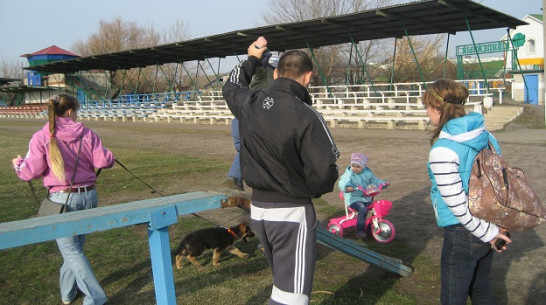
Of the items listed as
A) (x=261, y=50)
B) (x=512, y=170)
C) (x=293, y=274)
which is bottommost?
(x=293, y=274)

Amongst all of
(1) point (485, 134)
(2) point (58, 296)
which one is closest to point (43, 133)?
(2) point (58, 296)

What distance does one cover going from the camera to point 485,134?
2914 mm

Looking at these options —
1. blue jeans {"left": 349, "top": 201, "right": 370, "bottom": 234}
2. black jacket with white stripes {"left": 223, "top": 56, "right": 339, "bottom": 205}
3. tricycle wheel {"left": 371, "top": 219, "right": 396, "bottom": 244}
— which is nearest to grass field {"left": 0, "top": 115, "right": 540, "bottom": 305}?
tricycle wheel {"left": 371, "top": 219, "right": 396, "bottom": 244}

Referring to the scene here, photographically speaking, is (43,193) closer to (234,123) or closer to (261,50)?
(234,123)

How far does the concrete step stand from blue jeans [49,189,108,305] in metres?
17.4

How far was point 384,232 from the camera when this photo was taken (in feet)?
19.1

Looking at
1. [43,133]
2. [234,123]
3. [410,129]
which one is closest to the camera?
[43,133]

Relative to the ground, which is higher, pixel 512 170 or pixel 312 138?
pixel 312 138

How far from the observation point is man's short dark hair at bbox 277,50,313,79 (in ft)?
9.46

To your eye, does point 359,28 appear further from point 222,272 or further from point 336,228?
point 222,272

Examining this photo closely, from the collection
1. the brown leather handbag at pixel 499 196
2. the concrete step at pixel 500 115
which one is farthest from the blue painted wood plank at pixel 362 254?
the concrete step at pixel 500 115

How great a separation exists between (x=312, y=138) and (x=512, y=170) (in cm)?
131

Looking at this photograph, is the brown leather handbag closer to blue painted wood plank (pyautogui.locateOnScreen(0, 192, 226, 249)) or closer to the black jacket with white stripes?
the black jacket with white stripes

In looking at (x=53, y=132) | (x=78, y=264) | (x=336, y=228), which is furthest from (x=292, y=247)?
(x=336, y=228)
